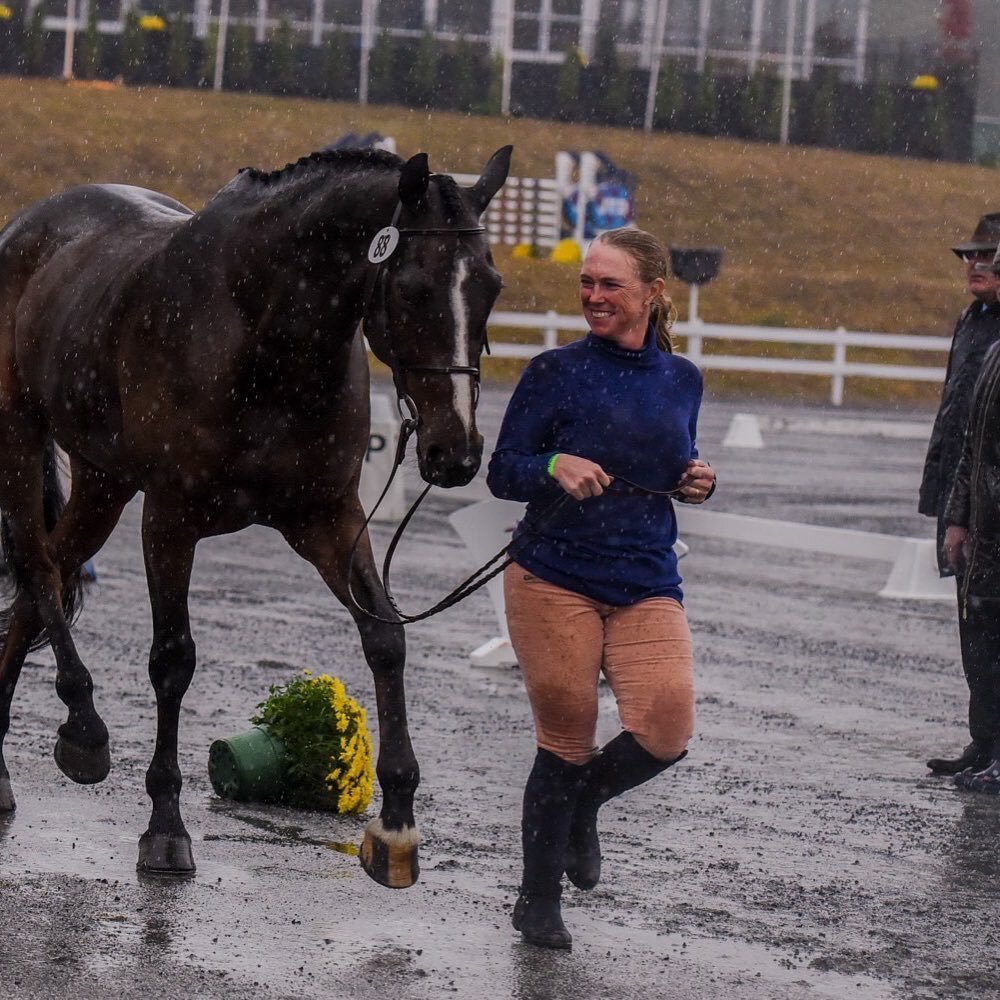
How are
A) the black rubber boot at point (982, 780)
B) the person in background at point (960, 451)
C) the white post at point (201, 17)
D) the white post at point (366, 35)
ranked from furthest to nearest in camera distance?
the white post at point (201, 17) < the white post at point (366, 35) < the person in background at point (960, 451) < the black rubber boot at point (982, 780)

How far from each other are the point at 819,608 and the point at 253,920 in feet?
23.4

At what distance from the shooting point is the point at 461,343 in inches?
188

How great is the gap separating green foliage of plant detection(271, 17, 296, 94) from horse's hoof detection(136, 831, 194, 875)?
156 ft

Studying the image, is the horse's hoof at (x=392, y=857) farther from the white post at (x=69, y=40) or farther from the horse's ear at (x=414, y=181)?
the white post at (x=69, y=40)

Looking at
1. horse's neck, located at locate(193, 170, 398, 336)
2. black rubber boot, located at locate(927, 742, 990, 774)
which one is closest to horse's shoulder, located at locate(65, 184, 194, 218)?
horse's neck, located at locate(193, 170, 398, 336)

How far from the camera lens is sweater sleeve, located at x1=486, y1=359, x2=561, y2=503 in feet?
16.0

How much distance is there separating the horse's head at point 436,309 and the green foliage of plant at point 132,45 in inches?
1912

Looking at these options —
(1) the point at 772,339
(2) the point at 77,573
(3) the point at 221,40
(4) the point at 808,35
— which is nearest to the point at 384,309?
(2) the point at 77,573

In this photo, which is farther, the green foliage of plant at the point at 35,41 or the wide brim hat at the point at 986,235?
the green foliage of plant at the point at 35,41

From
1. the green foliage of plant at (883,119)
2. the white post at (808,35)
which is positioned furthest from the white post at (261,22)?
the green foliage of plant at (883,119)

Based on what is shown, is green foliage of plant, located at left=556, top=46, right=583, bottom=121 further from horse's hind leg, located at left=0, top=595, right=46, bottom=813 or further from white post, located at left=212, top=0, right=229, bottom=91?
horse's hind leg, located at left=0, top=595, right=46, bottom=813

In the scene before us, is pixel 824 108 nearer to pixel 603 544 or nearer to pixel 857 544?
pixel 857 544

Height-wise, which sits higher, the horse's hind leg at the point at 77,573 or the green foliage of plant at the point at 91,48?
the green foliage of plant at the point at 91,48

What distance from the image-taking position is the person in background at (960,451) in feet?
24.2
